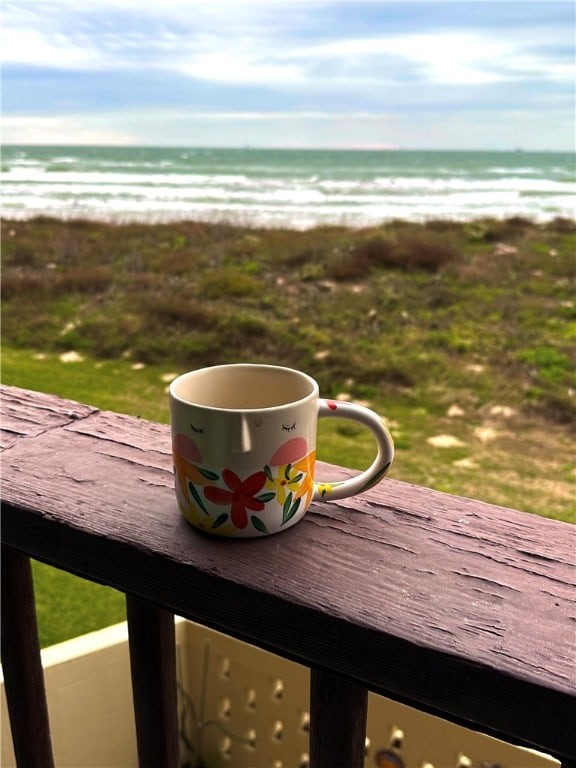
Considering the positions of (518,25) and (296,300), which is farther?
(296,300)

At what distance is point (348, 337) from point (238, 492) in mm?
2866

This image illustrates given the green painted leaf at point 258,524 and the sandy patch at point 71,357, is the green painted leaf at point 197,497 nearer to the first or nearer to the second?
the green painted leaf at point 258,524

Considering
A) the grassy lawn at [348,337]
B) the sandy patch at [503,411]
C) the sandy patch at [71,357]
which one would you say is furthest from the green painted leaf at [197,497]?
the sandy patch at [71,357]

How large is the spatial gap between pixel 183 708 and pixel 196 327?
85.7 inches

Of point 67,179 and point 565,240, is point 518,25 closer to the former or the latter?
point 565,240

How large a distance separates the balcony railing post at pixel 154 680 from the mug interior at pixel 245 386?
0.39ft

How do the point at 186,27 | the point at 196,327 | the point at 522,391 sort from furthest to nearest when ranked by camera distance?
the point at 196,327, the point at 522,391, the point at 186,27

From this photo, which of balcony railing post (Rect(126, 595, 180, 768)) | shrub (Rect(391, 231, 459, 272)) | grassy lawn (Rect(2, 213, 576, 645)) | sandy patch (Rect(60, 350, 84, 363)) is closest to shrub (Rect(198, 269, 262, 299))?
grassy lawn (Rect(2, 213, 576, 645))

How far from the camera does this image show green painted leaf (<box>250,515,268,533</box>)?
311mm

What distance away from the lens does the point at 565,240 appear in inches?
204

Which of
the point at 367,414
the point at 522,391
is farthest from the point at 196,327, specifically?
the point at 367,414

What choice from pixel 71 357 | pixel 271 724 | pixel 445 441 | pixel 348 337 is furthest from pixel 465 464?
pixel 71 357

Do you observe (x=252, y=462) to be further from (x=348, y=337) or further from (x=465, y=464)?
(x=348, y=337)

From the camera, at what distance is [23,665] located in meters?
0.40
